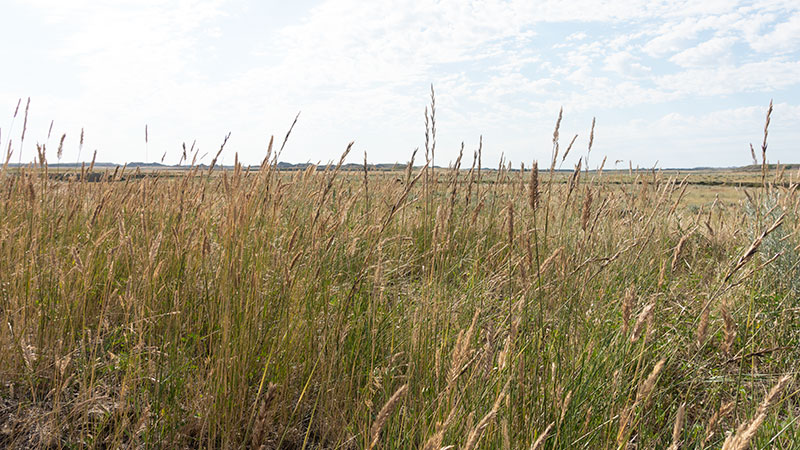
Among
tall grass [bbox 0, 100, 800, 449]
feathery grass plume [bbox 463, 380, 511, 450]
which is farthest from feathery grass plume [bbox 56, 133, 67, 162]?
feathery grass plume [bbox 463, 380, 511, 450]

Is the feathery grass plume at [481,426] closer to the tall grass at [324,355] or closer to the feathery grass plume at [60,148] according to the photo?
the tall grass at [324,355]

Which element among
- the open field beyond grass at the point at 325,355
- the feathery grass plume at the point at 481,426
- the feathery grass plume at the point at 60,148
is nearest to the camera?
the feathery grass plume at the point at 481,426

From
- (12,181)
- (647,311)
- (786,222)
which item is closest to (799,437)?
(647,311)

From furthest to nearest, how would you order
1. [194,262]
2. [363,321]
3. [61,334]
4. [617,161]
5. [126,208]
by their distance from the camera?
[617,161], [126,208], [194,262], [363,321], [61,334]

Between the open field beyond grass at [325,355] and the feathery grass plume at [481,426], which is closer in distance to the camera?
the feathery grass plume at [481,426]

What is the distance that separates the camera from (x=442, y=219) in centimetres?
181

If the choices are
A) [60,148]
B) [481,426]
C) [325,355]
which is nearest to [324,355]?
[325,355]

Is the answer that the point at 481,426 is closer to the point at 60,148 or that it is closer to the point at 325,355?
the point at 325,355

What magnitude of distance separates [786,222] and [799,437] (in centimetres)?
280

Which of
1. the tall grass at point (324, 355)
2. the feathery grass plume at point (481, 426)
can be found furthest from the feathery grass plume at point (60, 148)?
the feathery grass plume at point (481, 426)

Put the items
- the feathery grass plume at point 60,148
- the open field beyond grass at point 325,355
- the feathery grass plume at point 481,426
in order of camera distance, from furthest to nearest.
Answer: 1. the feathery grass plume at point 60,148
2. the open field beyond grass at point 325,355
3. the feathery grass plume at point 481,426

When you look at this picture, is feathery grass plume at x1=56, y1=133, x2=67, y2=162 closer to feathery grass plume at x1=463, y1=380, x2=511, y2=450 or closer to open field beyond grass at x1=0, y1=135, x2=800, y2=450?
open field beyond grass at x1=0, y1=135, x2=800, y2=450

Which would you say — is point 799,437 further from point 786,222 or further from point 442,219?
point 786,222

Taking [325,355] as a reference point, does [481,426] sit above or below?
above
